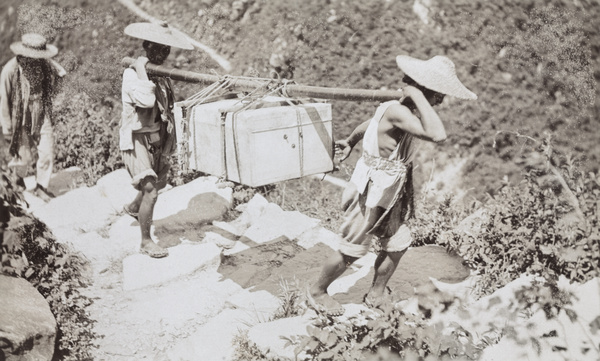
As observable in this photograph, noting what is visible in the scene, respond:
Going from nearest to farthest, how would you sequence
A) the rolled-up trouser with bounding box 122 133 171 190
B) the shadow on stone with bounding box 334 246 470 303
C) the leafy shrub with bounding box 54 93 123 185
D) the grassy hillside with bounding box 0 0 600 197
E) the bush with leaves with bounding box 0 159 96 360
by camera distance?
the bush with leaves with bounding box 0 159 96 360, the shadow on stone with bounding box 334 246 470 303, the rolled-up trouser with bounding box 122 133 171 190, the grassy hillside with bounding box 0 0 600 197, the leafy shrub with bounding box 54 93 123 185

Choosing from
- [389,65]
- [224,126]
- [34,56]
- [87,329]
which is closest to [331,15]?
[389,65]

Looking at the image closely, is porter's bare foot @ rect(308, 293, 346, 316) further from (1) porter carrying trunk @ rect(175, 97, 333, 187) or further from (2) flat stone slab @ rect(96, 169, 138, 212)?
(2) flat stone slab @ rect(96, 169, 138, 212)

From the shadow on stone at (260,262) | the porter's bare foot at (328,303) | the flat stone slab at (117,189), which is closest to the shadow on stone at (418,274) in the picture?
the porter's bare foot at (328,303)

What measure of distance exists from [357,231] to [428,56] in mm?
3683

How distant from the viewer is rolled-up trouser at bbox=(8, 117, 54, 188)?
670cm

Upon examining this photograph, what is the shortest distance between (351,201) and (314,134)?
53 centimetres

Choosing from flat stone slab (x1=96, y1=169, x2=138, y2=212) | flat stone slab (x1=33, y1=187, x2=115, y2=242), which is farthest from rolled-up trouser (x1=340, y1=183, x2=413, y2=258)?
flat stone slab (x1=96, y1=169, x2=138, y2=212)

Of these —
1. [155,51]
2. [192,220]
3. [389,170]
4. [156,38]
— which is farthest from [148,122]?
[389,170]

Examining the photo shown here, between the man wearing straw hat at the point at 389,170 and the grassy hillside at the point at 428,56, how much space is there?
2164 millimetres

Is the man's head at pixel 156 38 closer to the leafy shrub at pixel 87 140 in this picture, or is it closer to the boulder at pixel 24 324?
the boulder at pixel 24 324

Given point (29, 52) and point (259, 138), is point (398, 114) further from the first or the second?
point (29, 52)

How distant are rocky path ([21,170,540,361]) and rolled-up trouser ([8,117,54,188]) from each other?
0.98ft

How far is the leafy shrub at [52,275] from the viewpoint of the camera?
3.87 m

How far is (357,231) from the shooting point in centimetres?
388
